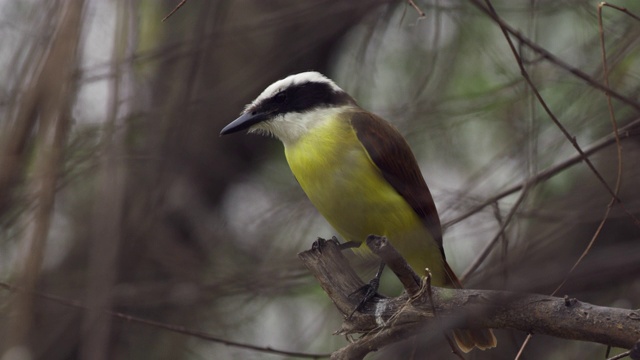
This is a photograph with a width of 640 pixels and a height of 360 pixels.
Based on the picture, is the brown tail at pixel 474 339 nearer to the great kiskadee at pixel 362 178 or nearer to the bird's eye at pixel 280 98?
the great kiskadee at pixel 362 178

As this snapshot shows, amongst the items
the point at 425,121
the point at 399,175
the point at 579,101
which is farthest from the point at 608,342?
the point at 425,121

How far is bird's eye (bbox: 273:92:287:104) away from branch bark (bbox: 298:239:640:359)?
3.48 feet

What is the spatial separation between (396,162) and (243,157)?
269cm

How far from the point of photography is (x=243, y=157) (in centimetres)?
661

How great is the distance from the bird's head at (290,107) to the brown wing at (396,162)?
0.22 m

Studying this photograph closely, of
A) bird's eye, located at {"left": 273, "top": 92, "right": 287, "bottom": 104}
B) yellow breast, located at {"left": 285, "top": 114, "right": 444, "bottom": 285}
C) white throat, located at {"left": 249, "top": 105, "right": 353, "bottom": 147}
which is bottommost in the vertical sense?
yellow breast, located at {"left": 285, "top": 114, "right": 444, "bottom": 285}

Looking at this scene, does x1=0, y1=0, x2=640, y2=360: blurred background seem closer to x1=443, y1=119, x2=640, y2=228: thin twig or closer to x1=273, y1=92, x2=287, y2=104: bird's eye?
x1=443, y1=119, x2=640, y2=228: thin twig

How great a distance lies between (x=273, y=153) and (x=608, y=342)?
13.4ft

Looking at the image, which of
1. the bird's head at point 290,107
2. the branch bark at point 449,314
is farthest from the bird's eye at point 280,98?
the branch bark at point 449,314

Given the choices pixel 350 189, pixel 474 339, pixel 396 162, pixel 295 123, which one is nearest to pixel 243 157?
pixel 295 123

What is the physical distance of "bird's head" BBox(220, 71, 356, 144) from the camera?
4.28 meters

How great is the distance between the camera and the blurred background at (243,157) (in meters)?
3.31

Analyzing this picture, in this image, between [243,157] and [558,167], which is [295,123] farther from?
[243,157]

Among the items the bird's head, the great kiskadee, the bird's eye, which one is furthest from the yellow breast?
the bird's eye
